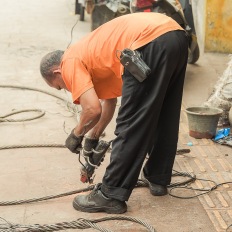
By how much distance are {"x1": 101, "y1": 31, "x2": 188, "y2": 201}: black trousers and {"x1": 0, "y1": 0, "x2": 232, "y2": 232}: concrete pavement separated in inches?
13.6

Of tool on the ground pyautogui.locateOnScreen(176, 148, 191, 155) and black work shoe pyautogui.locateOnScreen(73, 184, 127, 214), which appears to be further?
tool on the ground pyautogui.locateOnScreen(176, 148, 191, 155)

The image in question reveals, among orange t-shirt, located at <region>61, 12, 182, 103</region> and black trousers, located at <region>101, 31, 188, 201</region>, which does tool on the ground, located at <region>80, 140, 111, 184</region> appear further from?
orange t-shirt, located at <region>61, 12, 182, 103</region>

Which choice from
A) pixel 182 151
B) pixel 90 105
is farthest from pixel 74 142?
pixel 182 151

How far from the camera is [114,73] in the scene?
4.21 meters

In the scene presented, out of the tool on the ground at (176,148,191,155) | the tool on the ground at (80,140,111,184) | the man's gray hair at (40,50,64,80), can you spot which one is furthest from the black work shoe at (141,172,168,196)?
the man's gray hair at (40,50,64,80)

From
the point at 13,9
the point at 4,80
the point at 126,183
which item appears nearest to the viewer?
the point at 126,183

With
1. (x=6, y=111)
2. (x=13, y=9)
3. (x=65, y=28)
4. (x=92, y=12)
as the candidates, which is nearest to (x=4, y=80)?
(x=6, y=111)

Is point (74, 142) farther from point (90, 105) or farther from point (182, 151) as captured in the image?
point (182, 151)

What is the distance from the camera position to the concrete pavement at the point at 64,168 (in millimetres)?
4305

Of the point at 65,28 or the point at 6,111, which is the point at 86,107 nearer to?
the point at 6,111

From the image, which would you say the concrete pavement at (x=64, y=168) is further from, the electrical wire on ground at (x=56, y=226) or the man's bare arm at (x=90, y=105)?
the man's bare arm at (x=90, y=105)

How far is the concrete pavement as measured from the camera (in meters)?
4.30

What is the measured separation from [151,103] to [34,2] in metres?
12.3

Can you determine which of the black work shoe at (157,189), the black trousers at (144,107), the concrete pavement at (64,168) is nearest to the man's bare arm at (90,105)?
the black trousers at (144,107)
